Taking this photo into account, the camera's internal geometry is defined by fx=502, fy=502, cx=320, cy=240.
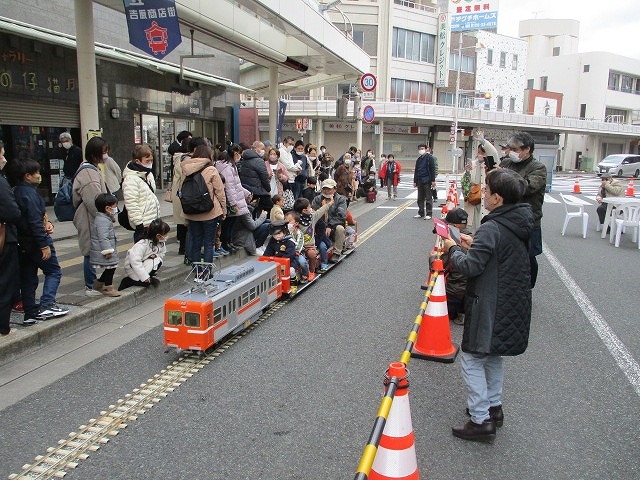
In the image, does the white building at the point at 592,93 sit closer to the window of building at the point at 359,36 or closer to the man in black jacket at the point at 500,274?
the window of building at the point at 359,36

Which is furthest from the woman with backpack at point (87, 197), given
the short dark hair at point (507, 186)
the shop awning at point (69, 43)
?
the shop awning at point (69, 43)

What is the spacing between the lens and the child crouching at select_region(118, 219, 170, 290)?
625 cm

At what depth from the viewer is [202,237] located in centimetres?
705

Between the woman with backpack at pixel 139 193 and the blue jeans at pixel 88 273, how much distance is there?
0.71 m

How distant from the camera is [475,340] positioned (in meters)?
3.39

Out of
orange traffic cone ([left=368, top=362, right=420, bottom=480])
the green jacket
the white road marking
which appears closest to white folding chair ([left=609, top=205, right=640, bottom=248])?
the white road marking

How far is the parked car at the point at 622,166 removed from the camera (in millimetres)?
Result: 38969

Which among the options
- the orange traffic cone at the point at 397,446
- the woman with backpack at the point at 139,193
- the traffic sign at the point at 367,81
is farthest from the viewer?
the traffic sign at the point at 367,81

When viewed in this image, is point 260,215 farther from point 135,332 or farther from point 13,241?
point 13,241

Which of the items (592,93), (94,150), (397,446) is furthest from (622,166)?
(397,446)

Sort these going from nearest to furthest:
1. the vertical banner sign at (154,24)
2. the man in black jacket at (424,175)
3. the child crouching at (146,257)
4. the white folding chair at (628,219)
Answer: the child crouching at (146,257) < the vertical banner sign at (154,24) < the white folding chair at (628,219) < the man in black jacket at (424,175)

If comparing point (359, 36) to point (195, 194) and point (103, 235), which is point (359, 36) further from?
point (103, 235)

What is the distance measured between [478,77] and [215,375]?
50.1 meters

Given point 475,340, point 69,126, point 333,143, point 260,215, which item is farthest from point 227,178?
point 333,143
